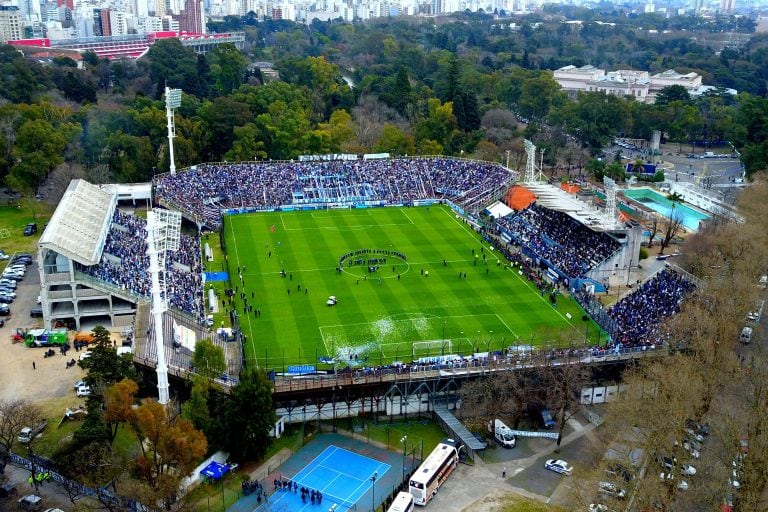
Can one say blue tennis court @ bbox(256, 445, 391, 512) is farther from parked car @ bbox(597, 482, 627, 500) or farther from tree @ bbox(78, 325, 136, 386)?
parked car @ bbox(597, 482, 627, 500)

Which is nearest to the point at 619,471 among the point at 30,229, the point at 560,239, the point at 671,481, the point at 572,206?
the point at 671,481

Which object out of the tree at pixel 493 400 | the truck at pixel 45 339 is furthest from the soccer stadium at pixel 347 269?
the tree at pixel 493 400

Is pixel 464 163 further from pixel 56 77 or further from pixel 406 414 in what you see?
pixel 56 77

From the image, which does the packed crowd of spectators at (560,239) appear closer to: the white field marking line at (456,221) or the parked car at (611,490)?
the white field marking line at (456,221)

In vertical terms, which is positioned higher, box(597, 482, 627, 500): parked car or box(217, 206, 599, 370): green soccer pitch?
box(597, 482, 627, 500): parked car

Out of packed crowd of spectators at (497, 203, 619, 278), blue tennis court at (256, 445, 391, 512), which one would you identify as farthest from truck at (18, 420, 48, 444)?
packed crowd of spectators at (497, 203, 619, 278)
